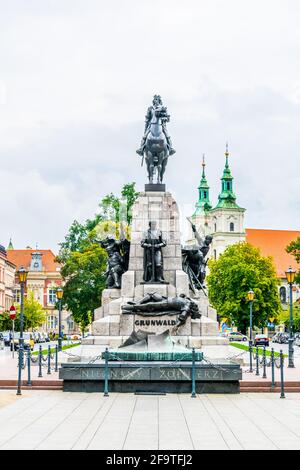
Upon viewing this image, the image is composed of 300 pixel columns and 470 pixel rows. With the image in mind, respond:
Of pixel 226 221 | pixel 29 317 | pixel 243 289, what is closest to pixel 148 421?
pixel 243 289

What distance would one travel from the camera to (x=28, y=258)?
446ft

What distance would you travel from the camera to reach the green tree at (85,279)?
61.0 m

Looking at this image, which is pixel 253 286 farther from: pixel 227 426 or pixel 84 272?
pixel 227 426

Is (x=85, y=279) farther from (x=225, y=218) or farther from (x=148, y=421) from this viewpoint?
(x=225, y=218)

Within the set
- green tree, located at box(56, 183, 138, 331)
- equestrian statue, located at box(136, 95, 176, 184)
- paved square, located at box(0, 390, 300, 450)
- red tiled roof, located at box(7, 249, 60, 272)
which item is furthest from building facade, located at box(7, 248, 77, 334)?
paved square, located at box(0, 390, 300, 450)

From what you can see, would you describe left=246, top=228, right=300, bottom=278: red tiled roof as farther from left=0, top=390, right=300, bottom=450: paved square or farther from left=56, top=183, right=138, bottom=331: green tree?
left=0, top=390, right=300, bottom=450: paved square

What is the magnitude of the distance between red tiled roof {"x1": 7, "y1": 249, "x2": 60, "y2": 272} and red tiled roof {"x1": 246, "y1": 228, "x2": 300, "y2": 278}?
3386cm

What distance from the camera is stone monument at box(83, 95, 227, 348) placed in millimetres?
25531

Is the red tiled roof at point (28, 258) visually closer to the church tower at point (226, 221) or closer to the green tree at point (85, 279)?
the church tower at point (226, 221)

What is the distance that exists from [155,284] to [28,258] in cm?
11102

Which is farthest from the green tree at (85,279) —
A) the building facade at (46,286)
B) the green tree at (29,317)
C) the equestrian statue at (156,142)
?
the building facade at (46,286)
